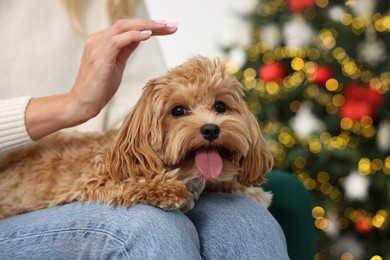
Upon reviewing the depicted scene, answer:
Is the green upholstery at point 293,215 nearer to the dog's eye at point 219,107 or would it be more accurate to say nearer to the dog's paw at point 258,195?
the dog's paw at point 258,195

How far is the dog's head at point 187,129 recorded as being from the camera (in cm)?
141

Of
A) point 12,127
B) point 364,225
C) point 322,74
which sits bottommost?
point 364,225

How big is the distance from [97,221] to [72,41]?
850 mm

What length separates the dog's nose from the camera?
1.39 metres

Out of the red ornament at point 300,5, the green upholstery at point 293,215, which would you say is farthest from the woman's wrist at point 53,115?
the red ornament at point 300,5

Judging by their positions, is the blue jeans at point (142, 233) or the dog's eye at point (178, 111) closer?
the blue jeans at point (142, 233)

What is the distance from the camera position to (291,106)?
323 cm

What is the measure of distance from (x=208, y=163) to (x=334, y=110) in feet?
6.09

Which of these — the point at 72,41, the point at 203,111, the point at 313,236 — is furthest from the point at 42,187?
the point at 313,236

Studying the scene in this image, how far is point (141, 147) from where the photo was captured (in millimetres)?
1426

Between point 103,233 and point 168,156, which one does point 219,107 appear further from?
point 103,233

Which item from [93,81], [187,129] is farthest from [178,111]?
[93,81]

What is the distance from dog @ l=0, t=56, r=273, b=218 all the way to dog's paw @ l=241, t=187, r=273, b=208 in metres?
0.06

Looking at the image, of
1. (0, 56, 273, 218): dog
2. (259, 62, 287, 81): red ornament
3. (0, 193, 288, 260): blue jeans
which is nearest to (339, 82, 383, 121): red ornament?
(259, 62, 287, 81): red ornament
